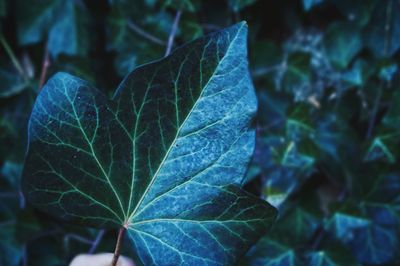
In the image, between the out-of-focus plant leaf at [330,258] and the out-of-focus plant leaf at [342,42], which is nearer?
the out-of-focus plant leaf at [330,258]

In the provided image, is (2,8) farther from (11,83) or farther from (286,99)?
(286,99)

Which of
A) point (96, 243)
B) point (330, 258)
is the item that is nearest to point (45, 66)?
point (96, 243)

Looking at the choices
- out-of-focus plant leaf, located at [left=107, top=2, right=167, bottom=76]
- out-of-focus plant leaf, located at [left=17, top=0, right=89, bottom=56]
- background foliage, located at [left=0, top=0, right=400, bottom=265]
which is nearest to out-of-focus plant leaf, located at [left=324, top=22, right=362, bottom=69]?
background foliage, located at [left=0, top=0, right=400, bottom=265]

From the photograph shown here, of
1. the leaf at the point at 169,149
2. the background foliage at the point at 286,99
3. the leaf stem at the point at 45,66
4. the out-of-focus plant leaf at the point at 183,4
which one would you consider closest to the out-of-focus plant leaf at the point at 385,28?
the background foliage at the point at 286,99

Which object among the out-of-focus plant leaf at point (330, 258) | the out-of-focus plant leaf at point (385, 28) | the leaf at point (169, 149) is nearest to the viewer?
the leaf at point (169, 149)

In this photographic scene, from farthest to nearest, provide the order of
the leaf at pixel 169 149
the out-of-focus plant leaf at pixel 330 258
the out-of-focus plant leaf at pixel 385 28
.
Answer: the out-of-focus plant leaf at pixel 385 28
the out-of-focus plant leaf at pixel 330 258
the leaf at pixel 169 149

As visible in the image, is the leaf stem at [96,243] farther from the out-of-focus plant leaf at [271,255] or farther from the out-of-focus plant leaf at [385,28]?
the out-of-focus plant leaf at [385,28]
